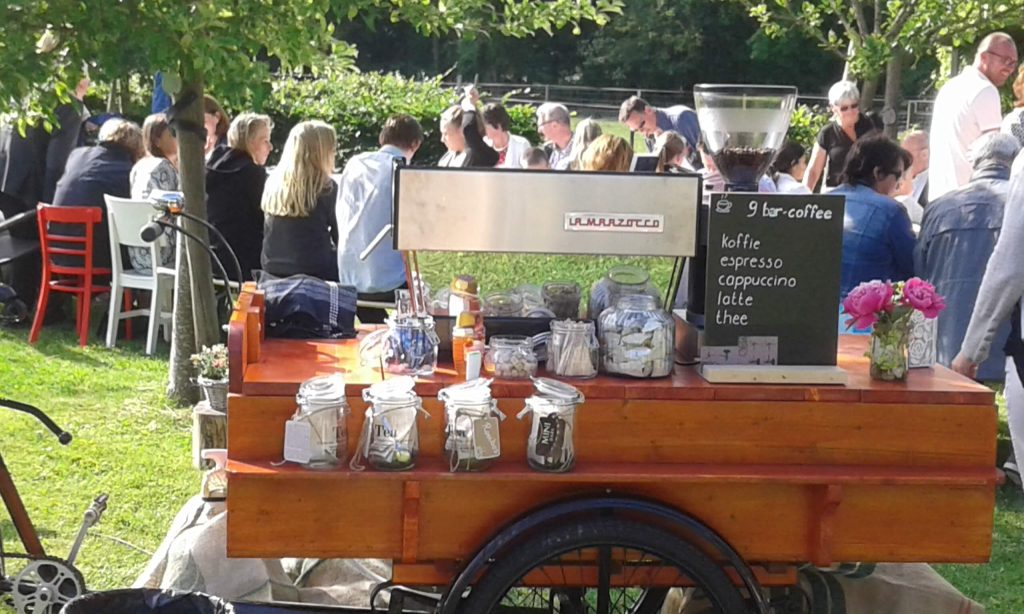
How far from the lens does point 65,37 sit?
187 inches

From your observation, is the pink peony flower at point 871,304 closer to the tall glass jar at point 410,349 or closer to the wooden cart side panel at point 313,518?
the tall glass jar at point 410,349

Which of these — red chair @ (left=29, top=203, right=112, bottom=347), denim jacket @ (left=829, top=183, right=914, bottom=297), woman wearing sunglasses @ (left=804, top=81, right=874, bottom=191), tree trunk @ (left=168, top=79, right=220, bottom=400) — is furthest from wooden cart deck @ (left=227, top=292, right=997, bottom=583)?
woman wearing sunglasses @ (left=804, top=81, right=874, bottom=191)

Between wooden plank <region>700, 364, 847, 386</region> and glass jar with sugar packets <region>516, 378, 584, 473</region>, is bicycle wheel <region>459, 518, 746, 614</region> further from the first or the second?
wooden plank <region>700, 364, 847, 386</region>

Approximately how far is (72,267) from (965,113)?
5753 millimetres

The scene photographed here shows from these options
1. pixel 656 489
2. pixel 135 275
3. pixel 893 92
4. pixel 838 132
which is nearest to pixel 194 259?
pixel 135 275

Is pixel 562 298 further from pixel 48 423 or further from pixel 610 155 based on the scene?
pixel 610 155

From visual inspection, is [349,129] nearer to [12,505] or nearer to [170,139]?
[170,139]

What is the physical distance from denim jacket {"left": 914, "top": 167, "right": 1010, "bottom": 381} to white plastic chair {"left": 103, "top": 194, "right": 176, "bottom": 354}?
14.9 feet

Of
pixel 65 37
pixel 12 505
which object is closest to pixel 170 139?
pixel 65 37

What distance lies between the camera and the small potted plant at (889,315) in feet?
10.0

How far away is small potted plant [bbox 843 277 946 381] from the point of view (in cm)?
305

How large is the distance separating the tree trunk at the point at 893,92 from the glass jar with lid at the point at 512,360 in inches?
440

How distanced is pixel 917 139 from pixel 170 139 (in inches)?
200

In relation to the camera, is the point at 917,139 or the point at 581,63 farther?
the point at 581,63
